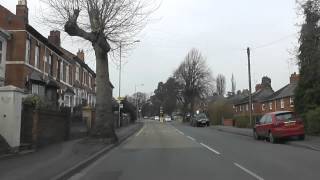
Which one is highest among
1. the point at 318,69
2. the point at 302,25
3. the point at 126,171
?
the point at 302,25

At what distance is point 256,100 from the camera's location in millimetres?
88250

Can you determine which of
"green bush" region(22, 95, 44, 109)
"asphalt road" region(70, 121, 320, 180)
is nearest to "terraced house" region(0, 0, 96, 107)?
"green bush" region(22, 95, 44, 109)

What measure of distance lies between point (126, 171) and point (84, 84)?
161ft

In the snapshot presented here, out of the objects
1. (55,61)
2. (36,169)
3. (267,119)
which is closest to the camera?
(36,169)

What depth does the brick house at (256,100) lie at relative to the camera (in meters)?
86.6

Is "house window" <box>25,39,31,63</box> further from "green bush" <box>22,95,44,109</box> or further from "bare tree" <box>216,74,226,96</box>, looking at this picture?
"bare tree" <box>216,74,226,96</box>

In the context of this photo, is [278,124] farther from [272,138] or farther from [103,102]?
[103,102]

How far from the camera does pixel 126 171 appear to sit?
593 inches

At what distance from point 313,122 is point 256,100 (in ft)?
187

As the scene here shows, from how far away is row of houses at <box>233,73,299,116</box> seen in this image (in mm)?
66700

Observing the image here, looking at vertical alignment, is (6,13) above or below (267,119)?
above

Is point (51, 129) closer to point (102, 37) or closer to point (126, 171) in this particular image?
point (102, 37)

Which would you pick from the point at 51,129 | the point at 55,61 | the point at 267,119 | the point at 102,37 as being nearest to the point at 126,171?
the point at 51,129

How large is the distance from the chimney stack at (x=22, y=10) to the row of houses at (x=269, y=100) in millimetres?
25224
